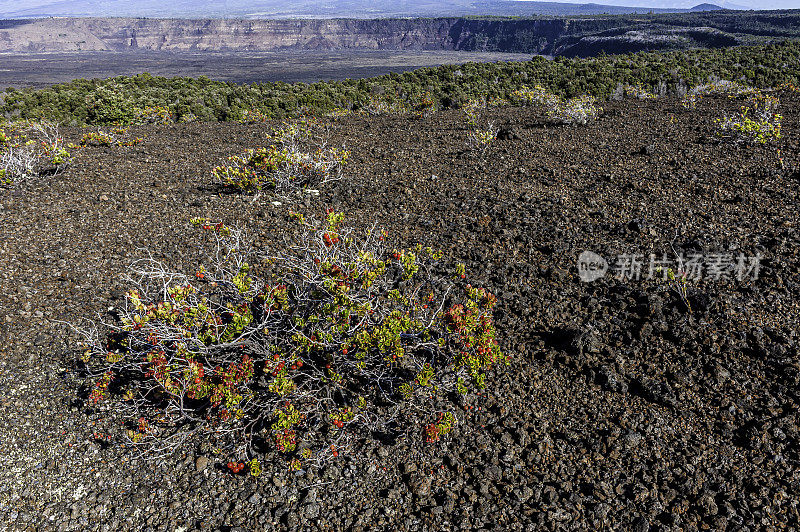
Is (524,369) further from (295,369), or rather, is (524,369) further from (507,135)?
(507,135)

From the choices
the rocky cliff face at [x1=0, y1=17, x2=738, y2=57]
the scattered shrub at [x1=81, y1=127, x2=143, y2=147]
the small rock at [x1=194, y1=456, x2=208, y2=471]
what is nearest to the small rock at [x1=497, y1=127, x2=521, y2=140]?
the scattered shrub at [x1=81, y1=127, x2=143, y2=147]

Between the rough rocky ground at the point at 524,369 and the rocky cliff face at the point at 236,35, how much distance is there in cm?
12743

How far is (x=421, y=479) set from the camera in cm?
273

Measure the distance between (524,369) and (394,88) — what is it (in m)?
19.2

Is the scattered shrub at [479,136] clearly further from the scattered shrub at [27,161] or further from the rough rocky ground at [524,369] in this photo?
the scattered shrub at [27,161]

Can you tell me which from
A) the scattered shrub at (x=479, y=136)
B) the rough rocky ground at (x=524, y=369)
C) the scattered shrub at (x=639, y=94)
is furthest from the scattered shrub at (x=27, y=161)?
the scattered shrub at (x=639, y=94)

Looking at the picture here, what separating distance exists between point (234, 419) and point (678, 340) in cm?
332

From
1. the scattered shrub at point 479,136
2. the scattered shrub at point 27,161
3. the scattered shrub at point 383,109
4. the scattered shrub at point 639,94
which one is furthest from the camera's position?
the scattered shrub at point 639,94

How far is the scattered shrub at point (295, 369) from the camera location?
295 centimetres

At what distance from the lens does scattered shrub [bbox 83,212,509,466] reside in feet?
9.67

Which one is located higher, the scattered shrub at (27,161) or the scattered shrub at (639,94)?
the scattered shrub at (639,94)

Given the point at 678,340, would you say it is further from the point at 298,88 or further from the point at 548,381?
the point at 298,88

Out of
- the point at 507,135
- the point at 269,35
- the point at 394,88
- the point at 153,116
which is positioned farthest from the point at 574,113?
the point at 269,35

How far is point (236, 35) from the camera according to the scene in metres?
134
